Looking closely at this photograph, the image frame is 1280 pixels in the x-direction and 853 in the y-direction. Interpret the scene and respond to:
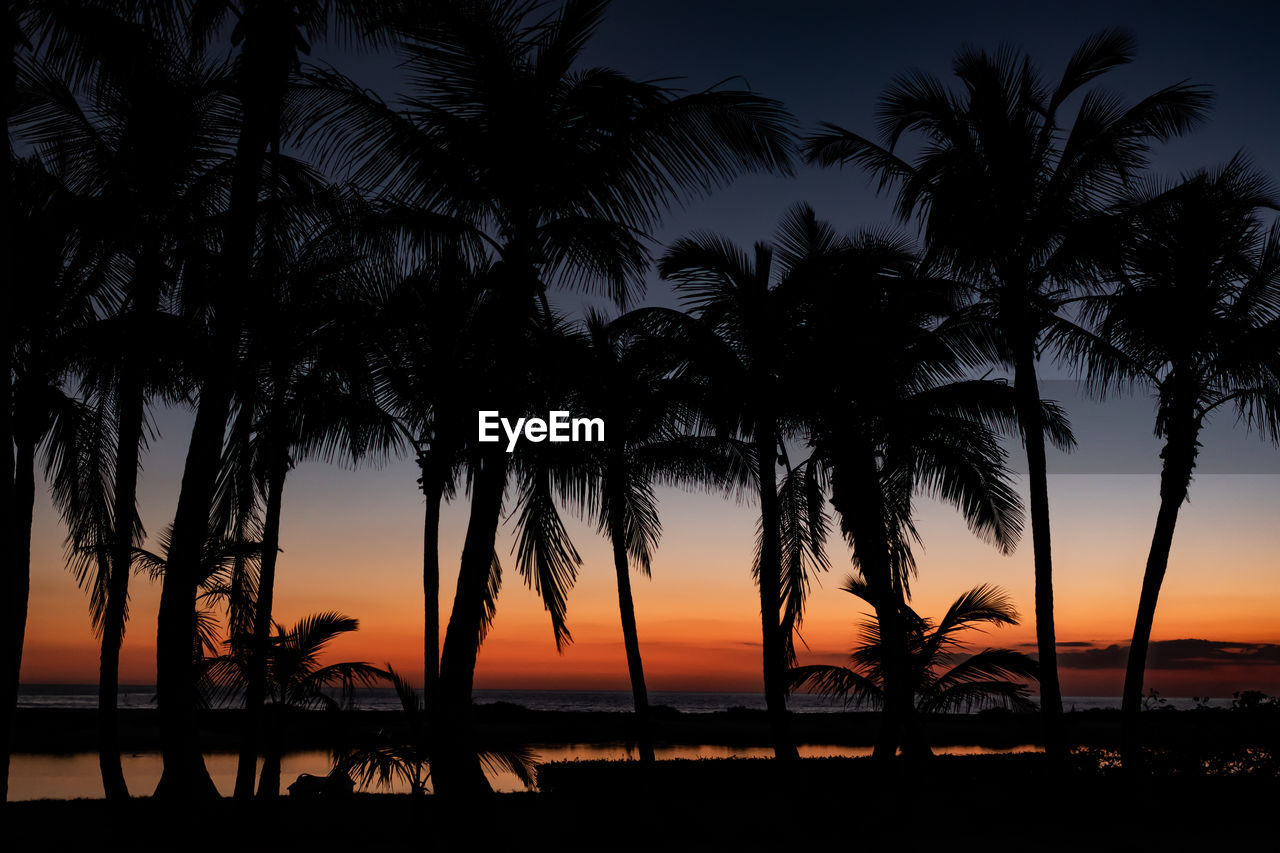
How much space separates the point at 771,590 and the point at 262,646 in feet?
25.9

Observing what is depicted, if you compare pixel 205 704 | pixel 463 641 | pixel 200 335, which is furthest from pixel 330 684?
pixel 200 335

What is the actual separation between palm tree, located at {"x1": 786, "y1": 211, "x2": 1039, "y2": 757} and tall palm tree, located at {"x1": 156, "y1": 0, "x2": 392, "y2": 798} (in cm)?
800

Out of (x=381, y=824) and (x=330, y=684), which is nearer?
(x=381, y=824)

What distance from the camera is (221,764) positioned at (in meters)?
28.8

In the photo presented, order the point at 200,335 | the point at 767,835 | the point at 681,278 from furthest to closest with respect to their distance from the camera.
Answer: the point at 681,278 → the point at 200,335 → the point at 767,835

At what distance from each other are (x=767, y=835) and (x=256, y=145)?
8988 millimetres

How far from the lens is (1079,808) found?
11.0 metres

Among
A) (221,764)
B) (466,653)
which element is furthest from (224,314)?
(221,764)

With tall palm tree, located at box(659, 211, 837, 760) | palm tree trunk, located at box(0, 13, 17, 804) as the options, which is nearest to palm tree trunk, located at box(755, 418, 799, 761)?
tall palm tree, located at box(659, 211, 837, 760)

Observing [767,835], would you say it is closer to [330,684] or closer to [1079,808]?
[1079,808]

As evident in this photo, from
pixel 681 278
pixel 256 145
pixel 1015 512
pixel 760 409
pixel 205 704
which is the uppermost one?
pixel 681 278

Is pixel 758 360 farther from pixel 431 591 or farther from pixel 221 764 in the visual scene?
pixel 221 764

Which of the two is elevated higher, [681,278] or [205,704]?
[681,278]

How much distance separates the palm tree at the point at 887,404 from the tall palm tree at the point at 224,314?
Answer: 8.00 metres
